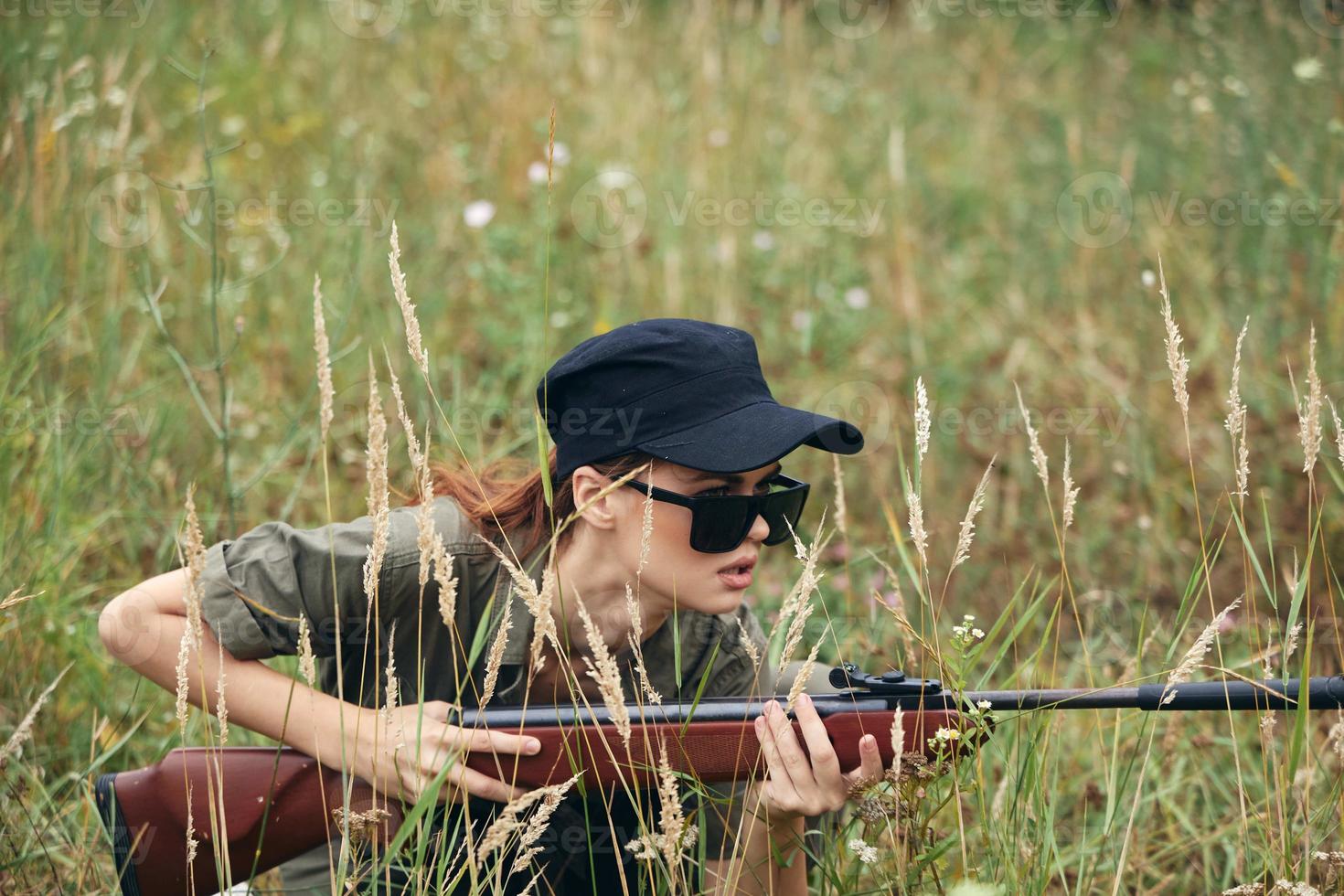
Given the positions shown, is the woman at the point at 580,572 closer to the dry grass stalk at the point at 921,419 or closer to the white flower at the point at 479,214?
the dry grass stalk at the point at 921,419

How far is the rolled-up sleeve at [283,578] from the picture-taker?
6.23 feet

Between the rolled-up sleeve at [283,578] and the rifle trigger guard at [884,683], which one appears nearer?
the rifle trigger guard at [884,683]

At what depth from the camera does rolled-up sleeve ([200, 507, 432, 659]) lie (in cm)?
190

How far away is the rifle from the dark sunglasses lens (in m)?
0.26

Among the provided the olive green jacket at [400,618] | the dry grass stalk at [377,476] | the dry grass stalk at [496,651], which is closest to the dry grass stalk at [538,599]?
the dry grass stalk at [496,651]

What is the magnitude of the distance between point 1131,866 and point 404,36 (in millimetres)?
5004

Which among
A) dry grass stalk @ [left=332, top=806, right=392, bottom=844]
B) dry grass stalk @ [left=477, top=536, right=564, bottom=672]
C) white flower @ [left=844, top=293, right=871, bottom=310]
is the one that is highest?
white flower @ [left=844, top=293, right=871, bottom=310]

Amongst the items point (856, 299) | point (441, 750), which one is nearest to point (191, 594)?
point (441, 750)

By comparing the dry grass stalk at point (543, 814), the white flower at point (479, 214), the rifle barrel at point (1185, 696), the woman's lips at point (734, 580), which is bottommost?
the dry grass stalk at point (543, 814)

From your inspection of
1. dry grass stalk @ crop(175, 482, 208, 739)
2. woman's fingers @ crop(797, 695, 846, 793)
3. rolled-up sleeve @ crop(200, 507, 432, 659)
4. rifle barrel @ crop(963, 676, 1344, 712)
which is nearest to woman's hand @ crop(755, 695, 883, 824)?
woman's fingers @ crop(797, 695, 846, 793)

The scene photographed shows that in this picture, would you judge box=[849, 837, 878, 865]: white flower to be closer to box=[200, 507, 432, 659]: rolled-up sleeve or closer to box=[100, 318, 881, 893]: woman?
box=[100, 318, 881, 893]: woman

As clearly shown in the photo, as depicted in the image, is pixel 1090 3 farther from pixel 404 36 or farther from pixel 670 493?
pixel 670 493

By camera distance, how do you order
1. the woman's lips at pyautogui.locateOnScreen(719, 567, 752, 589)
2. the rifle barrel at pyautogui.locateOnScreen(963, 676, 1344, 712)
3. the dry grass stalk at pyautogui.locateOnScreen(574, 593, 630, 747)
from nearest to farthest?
the dry grass stalk at pyautogui.locateOnScreen(574, 593, 630, 747) → the rifle barrel at pyautogui.locateOnScreen(963, 676, 1344, 712) → the woman's lips at pyautogui.locateOnScreen(719, 567, 752, 589)

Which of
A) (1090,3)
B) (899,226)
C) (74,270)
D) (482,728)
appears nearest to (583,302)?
(899,226)
